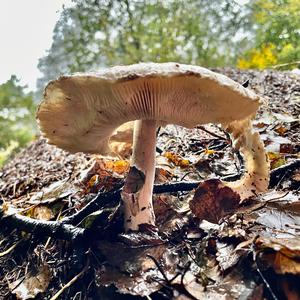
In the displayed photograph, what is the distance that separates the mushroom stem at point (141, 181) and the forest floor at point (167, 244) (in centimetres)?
6

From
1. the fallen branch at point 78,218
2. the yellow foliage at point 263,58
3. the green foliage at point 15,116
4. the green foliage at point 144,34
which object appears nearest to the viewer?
the fallen branch at point 78,218

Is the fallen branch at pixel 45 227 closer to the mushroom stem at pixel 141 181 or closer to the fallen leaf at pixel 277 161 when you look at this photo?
the mushroom stem at pixel 141 181

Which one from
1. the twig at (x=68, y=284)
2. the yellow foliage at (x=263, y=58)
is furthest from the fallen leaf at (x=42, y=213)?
the yellow foliage at (x=263, y=58)

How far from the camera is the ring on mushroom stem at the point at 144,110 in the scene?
1.09 metres

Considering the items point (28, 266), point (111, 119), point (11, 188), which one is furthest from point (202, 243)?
point (11, 188)

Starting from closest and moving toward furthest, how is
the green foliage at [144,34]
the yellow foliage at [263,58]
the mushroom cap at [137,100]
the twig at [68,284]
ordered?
the mushroom cap at [137,100], the twig at [68,284], the yellow foliage at [263,58], the green foliage at [144,34]

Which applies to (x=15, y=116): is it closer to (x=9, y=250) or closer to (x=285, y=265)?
(x=9, y=250)

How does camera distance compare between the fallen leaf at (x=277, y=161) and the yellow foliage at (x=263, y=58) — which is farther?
the yellow foliage at (x=263, y=58)

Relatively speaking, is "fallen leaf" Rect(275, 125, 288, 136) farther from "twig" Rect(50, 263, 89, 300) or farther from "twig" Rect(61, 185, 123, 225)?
"twig" Rect(50, 263, 89, 300)

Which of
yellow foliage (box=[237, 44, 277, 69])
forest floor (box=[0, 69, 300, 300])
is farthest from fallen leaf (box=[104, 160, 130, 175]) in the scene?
yellow foliage (box=[237, 44, 277, 69])

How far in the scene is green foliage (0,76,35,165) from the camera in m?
10.4

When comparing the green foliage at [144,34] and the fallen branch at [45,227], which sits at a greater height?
the green foliage at [144,34]

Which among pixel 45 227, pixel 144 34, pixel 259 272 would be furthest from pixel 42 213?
pixel 144 34

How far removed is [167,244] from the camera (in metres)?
1.31
